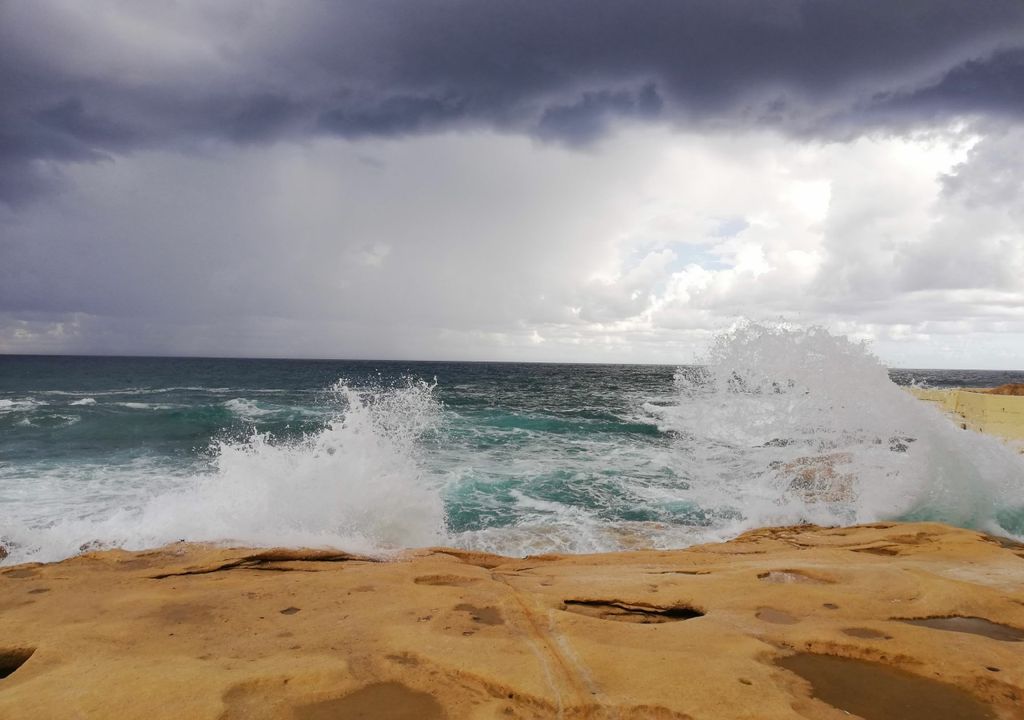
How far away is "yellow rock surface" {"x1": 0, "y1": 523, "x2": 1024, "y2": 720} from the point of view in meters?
3.06

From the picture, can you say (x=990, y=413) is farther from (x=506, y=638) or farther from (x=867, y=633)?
(x=506, y=638)

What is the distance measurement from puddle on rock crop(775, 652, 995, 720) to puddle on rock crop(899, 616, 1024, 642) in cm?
112

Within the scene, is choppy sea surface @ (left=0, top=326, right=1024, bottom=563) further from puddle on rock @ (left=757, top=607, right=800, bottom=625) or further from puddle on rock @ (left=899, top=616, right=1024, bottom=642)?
puddle on rock @ (left=899, top=616, right=1024, bottom=642)

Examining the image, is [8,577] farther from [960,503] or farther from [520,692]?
[960,503]

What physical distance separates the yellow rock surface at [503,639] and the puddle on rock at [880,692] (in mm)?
14

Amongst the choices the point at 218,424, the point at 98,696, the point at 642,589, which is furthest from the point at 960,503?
the point at 218,424

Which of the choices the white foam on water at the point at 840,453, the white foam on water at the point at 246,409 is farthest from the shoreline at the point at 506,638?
the white foam on water at the point at 246,409

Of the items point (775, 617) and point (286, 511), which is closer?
point (775, 617)

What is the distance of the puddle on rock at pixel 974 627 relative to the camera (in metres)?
4.06

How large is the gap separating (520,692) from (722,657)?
1.35m

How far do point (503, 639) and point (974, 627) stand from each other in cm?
359

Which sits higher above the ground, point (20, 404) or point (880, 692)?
point (880, 692)

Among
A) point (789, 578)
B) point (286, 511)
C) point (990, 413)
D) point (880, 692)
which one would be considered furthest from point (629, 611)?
point (990, 413)

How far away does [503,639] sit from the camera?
3.88 m
